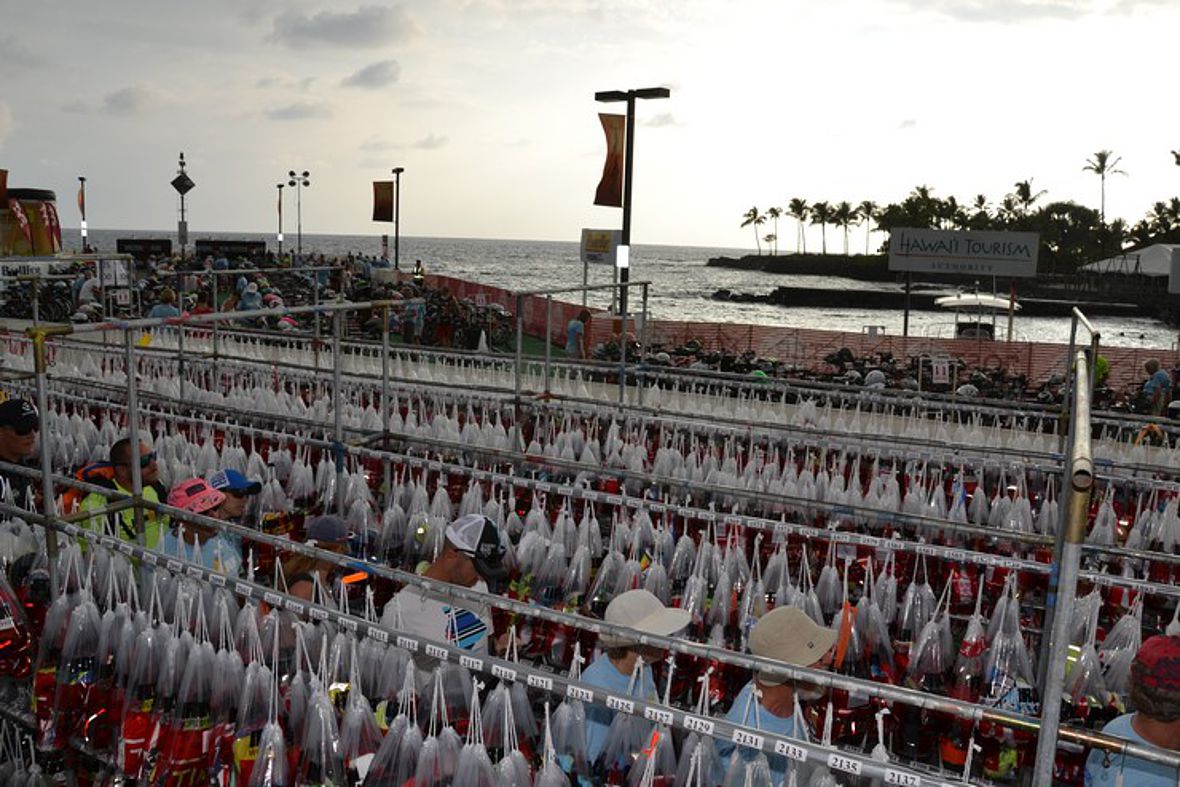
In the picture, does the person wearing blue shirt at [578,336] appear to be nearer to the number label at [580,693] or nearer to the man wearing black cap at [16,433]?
the man wearing black cap at [16,433]

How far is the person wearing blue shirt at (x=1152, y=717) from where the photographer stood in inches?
130

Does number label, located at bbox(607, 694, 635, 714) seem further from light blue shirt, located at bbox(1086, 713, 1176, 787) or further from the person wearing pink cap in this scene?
the person wearing pink cap

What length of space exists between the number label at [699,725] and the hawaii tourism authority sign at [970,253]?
82.5 feet

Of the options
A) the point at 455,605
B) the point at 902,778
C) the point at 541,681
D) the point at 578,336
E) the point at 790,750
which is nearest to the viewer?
the point at 902,778

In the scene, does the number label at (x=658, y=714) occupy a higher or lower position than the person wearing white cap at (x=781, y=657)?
higher

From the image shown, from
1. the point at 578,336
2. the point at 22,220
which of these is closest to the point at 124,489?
the point at 578,336

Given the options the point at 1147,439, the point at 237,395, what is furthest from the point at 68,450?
the point at 1147,439

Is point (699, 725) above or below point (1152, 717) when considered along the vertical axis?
above

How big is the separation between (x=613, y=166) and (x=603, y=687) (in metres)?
18.1

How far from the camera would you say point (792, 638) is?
3838 millimetres

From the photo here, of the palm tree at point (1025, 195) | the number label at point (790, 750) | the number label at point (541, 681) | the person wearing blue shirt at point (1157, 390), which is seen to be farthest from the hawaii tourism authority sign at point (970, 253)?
the palm tree at point (1025, 195)

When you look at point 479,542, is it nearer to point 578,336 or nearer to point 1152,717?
point 1152,717

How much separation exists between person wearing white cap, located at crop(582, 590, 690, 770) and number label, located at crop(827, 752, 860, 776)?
3.68ft

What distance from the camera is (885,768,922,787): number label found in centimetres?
243
